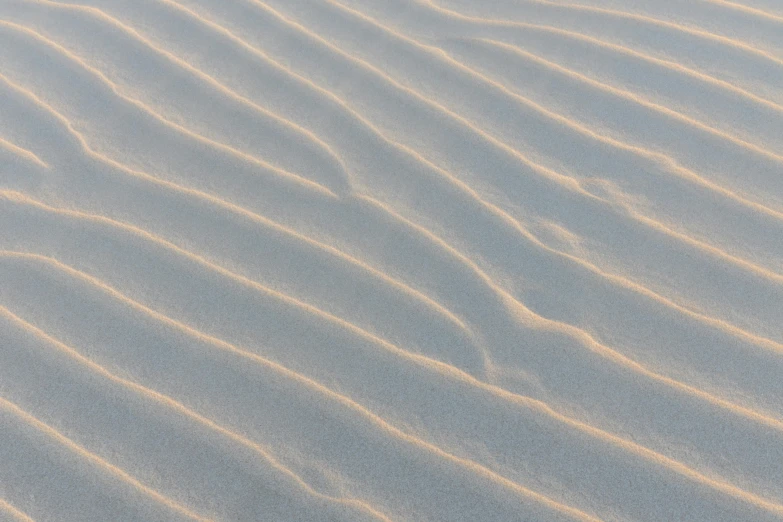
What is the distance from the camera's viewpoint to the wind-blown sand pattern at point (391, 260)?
1482mm

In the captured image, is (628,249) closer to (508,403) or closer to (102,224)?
(508,403)

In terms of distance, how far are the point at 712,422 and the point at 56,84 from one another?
2191mm

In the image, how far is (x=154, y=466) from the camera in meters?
1.49

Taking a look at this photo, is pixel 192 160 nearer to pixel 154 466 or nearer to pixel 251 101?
pixel 251 101

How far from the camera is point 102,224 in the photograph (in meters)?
1.89

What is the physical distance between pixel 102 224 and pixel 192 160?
328 mm

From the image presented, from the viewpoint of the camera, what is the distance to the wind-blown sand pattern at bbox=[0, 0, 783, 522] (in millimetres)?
1482

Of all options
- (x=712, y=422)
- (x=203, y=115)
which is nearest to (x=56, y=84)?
(x=203, y=115)

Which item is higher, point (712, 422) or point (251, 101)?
point (251, 101)

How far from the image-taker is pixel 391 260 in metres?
1.83

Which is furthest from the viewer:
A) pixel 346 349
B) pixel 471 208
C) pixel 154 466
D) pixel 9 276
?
pixel 471 208

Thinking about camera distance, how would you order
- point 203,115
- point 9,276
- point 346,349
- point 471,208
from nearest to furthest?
1. point 346,349
2. point 9,276
3. point 471,208
4. point 203,115

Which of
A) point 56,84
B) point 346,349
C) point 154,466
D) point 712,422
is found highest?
point 56,84

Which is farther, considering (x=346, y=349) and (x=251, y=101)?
(x=251, y=101)
